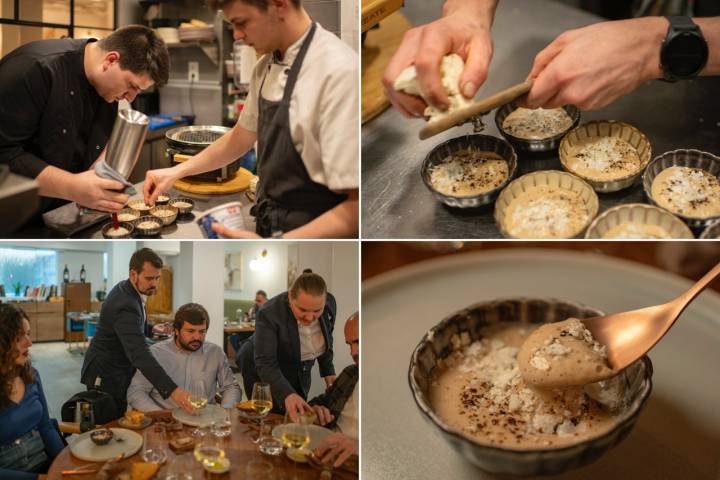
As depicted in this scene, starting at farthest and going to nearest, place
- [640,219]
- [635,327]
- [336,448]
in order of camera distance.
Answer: [336,448] → [640,219] → [635,327]

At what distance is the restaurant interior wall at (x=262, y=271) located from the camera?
139cm

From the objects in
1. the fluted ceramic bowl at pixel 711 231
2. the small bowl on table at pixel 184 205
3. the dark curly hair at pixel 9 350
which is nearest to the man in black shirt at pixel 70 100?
the small bowl on table at pixel 184 205

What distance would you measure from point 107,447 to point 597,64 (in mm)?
1435

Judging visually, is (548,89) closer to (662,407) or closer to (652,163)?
(652,163)

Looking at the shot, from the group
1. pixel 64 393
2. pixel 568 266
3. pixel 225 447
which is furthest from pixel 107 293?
pixel 568 266

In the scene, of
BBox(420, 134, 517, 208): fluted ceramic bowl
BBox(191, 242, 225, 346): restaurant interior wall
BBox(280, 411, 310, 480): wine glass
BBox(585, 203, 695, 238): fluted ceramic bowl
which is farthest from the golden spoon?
BBox(191, 242, 225, 346): restaurant interior wall

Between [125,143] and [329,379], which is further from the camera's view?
[329,379]

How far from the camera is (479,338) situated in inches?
53.2

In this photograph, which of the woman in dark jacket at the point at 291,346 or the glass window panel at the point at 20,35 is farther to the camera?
the woman in dark jacket at the point at 291,346

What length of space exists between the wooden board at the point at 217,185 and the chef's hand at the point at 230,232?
7cm

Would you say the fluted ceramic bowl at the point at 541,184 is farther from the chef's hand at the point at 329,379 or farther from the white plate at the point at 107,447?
the white plate at the point at 107,447

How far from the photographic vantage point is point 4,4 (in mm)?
1325

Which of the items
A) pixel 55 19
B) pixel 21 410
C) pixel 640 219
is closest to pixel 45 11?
pixel 55 19

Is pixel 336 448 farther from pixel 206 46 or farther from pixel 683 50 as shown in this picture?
pixel 683 50
